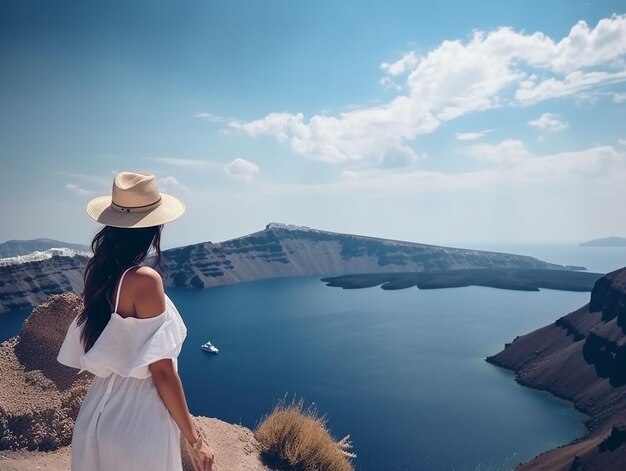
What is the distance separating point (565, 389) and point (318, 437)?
136ft

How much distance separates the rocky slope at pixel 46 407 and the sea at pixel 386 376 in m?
8.36

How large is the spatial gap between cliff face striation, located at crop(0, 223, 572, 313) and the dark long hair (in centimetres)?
9257

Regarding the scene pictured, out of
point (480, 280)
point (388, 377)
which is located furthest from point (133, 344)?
point (480, 280)

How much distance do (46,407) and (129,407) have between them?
622 cm

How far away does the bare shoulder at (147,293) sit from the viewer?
238 centimetres

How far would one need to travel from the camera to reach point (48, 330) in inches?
340

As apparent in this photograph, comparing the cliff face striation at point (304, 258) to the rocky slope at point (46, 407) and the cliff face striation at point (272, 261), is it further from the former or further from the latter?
the rocky slope at point (46, 407)

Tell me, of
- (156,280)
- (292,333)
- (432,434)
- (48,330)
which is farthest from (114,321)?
(292,333)

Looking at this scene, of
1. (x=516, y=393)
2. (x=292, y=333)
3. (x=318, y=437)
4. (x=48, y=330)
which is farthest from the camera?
(x=292, y=333)

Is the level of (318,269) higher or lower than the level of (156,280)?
lower

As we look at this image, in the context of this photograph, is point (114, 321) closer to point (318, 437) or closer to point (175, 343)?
point (175, 343)

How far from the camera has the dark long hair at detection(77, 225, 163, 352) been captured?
2541mm

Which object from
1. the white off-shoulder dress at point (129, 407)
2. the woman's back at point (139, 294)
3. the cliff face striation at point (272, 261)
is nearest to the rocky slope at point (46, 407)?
the white off-shoulder dress at point (129, 407)

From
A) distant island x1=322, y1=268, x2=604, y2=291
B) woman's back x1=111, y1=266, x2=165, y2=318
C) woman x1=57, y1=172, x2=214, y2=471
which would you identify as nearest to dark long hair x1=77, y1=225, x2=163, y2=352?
woman x1=57, y1=172, x2=214, y2=471
